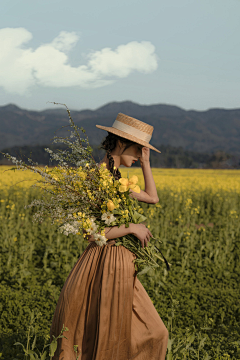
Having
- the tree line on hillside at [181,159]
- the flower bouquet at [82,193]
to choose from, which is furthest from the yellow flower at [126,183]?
the tree line on hillside at [181,159]

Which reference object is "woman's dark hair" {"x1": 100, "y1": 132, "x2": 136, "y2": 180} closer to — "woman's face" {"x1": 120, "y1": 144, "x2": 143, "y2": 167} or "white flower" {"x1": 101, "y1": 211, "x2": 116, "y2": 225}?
"woman's face" {"x1": 120, "y1": 144, "x2": 143, "y2": 167}

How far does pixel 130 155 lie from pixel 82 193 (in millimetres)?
521

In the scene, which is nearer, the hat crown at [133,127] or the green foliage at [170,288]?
the hat crown at [133,127]

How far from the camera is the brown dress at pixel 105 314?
1.91 meters

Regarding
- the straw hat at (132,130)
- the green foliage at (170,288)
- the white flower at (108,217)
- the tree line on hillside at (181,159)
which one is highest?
the tree line on hillside at (181,159)

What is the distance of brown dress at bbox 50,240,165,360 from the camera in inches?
75.1

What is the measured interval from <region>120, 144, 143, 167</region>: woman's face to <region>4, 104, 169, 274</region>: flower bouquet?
28 centimetres

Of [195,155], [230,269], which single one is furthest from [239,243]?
[195,155]

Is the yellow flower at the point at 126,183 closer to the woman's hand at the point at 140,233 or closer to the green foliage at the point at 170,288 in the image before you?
the woman's hand at the point at 140,233

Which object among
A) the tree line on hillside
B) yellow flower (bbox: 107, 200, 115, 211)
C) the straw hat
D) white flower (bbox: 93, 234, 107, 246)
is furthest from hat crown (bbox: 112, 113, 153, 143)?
the tree line on hillside

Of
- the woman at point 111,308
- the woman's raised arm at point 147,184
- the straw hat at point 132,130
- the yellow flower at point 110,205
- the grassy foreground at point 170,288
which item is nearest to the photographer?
the yellow flower at point 110,205

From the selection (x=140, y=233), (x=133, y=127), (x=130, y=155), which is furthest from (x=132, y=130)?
(x=140, y=233)

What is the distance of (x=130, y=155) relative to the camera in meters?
2.14

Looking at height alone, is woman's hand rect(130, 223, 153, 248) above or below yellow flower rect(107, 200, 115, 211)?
below
